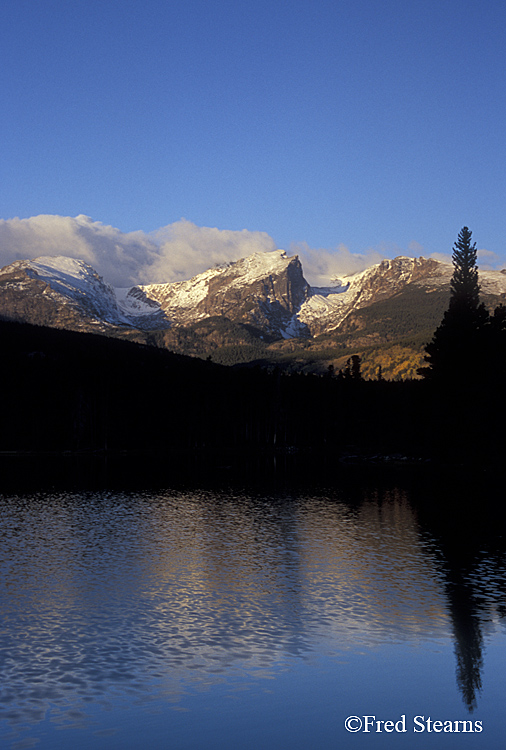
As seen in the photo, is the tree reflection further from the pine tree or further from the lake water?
the pine tree

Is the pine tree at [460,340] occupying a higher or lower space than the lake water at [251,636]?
higher

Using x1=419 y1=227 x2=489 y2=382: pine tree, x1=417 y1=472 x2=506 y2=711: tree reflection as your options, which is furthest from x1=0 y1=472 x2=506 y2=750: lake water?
x1=419 y1=227 x2=489 y2=382: pine tree

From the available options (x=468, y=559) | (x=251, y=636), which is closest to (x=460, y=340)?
(x=468, y=559)

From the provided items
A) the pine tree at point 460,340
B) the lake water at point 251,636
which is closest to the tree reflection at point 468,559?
the lake water at point 251,636

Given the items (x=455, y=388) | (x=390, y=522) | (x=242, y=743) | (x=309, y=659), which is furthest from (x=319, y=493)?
(x=242, y=743)

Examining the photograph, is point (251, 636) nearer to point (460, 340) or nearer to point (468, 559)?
point (468, 559)

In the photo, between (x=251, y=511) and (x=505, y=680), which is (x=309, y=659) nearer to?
(x=505, y=680)

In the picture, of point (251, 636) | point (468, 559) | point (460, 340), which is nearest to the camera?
point (251, 636)

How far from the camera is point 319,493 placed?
88.6 meters

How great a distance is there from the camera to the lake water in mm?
19719

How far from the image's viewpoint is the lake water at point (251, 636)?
19719 mm

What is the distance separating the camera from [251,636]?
2817 centimetres

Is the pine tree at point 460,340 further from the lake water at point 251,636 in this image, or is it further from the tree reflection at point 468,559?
the lake water at point 251,636

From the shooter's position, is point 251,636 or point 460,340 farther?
point 460,340
